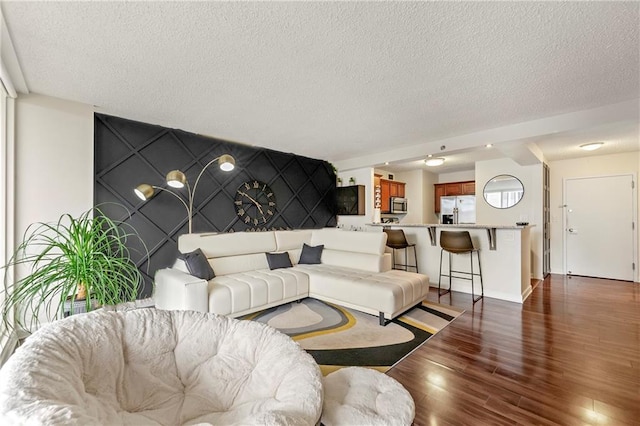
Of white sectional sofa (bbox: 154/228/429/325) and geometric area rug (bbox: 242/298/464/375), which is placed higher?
white sectional sofa (bbox: 154/228/429/325)

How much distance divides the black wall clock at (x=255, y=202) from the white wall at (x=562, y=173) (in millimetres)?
5725

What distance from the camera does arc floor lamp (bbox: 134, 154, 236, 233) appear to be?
10.2 ft

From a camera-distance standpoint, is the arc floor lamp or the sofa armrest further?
the arc floor lamp

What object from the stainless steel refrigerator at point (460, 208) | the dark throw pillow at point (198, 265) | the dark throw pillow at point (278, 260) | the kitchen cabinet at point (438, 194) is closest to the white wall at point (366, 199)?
the dark throw pillow at point (278, 260)

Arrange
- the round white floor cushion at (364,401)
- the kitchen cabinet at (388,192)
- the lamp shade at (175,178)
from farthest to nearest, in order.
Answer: the kitchen cabinet at (388,192) < the lamp shade at (175,178) < the round white floor cushion at (364,401)

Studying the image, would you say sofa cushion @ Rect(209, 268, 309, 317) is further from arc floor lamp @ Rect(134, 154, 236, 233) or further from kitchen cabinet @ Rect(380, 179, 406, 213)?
→ kitchen cabinet @ Rect(380, 179, 406, 213)

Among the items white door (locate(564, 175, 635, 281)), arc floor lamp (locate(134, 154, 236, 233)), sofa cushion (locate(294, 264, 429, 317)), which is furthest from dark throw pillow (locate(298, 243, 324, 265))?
white door (locate(564, 175, 635, 281))

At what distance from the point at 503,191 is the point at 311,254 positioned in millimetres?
4160

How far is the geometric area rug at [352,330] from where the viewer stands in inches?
91.3

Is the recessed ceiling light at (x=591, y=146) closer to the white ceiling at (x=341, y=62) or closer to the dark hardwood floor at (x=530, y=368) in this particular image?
the white ceiling at (x=341, y=62)

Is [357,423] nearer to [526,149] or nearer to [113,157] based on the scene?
[113,157]

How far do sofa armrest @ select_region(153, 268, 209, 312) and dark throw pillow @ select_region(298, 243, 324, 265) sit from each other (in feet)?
5.83

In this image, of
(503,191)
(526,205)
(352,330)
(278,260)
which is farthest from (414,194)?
(352,330)

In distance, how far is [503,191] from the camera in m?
5.53
